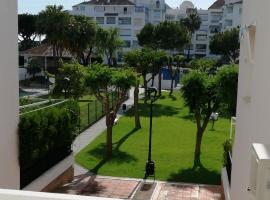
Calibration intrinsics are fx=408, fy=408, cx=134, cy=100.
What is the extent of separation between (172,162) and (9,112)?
8999 millimetres

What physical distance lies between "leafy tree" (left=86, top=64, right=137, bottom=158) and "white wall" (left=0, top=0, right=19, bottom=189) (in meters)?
7.04

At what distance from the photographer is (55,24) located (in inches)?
1583

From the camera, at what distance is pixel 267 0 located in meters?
5.53

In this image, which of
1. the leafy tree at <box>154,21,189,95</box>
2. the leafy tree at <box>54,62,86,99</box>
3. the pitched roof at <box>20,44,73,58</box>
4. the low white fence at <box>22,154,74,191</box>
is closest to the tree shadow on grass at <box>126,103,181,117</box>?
the leafy tree at <box>54,62,86,99</box>

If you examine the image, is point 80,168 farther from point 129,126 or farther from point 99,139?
point 129,126

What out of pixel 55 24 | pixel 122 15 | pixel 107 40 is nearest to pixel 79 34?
pixel 55 24

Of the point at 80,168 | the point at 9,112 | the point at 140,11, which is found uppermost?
the point at 140,11

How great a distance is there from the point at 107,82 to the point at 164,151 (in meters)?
4.29

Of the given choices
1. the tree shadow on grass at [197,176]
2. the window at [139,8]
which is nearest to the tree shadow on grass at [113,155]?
the tree shadow on grass at [197,176]

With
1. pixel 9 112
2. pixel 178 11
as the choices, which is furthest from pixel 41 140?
pixel 178 11

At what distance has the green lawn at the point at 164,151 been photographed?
15438 mm

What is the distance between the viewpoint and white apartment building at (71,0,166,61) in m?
80.9

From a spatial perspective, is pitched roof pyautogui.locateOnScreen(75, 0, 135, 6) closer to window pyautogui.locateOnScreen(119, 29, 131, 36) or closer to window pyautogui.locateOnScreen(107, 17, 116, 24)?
window pyautogui.locateOnScreen(107, 17, 116, 24)

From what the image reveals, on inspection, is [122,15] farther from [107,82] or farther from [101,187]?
[101,187]
